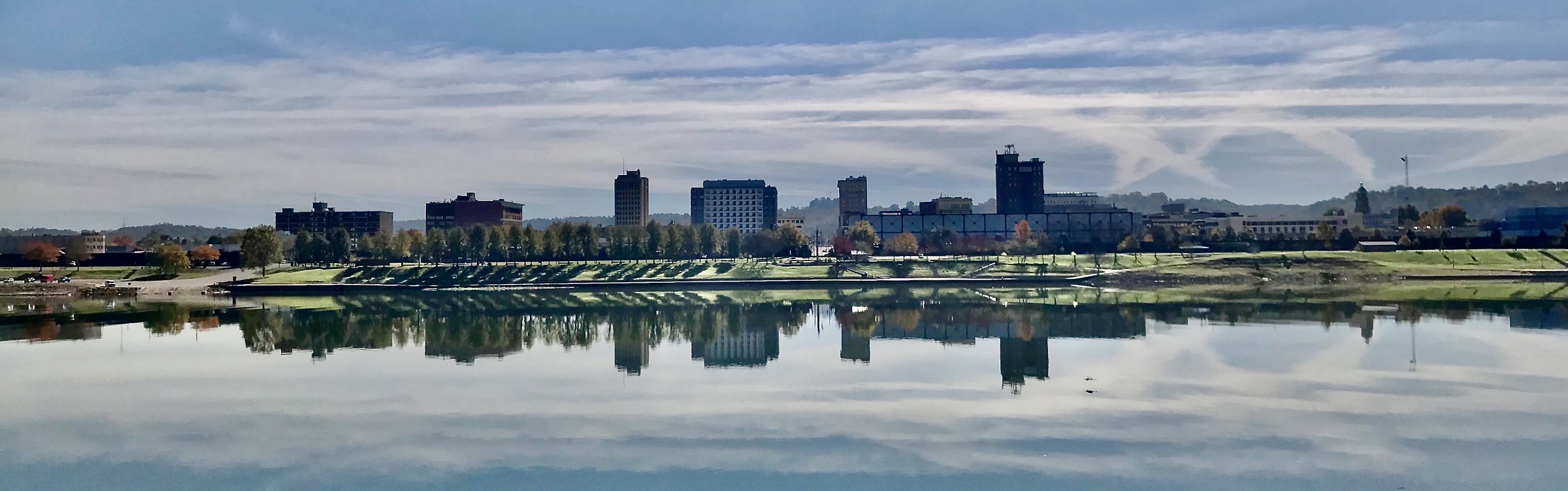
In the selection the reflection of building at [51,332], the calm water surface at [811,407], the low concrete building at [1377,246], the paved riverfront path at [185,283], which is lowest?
the calm water surface at [811,407]

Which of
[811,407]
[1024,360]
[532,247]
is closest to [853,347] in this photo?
[1024,360]

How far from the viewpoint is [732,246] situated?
290 ft

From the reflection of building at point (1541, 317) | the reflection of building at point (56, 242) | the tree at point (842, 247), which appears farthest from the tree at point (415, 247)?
the reflection of building at point (1541, 317)

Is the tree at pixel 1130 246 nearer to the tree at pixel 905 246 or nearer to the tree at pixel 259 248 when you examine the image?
the tree at pixel 905 246

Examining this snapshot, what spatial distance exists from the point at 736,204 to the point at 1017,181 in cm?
4224

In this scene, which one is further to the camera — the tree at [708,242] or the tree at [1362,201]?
the tree at [1362,201]

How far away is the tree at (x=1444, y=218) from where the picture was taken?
103 meters

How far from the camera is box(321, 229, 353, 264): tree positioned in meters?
83.1

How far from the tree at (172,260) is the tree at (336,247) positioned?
9142 mm

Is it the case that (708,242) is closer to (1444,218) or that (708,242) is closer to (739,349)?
(739,349)

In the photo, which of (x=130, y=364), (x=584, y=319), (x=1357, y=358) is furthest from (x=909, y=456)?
(x=584, y=319)

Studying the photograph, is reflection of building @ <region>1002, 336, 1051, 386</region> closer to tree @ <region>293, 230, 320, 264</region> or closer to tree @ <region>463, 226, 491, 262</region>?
tree @ <region>463, 226, 491, 262</region>

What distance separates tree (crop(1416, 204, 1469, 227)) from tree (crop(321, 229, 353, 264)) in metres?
93.0

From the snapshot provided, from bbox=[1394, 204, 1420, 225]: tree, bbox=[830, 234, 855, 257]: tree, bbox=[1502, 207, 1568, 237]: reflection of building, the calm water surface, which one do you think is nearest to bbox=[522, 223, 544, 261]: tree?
bbox=[830, 234, 855, 257]: tree
